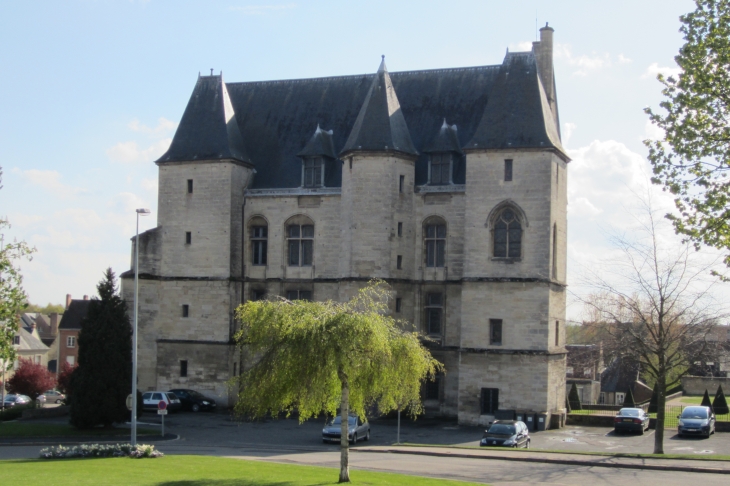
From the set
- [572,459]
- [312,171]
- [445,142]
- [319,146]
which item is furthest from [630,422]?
[319,146]

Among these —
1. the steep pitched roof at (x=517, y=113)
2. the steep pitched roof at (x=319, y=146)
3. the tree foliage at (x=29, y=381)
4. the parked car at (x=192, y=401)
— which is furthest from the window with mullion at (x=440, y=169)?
the tree foliage at (x=29, y=381)

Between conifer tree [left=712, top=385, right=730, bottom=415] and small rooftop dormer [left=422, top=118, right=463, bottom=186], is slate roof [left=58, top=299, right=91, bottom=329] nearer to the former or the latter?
small rooftop dormer [left=422, top=118, right=463, bottom=186]

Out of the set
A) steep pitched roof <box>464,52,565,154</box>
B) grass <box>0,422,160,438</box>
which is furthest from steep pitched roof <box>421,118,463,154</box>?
grass <box>0,422,160,438</box>

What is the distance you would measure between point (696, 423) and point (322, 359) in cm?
2149

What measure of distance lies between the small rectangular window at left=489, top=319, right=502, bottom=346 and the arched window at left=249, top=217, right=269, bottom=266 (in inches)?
507

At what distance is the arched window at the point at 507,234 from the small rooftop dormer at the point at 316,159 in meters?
9.74

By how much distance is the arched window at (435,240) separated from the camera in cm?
4306

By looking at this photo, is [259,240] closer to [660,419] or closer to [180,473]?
[660,419]

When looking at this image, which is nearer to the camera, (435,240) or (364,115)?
(364,115)

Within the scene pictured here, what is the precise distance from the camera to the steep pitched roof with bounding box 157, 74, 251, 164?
4575 cm

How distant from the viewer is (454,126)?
4406cm

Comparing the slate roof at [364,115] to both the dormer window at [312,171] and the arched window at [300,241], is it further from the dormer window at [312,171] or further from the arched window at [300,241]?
the arched window at [300,241]

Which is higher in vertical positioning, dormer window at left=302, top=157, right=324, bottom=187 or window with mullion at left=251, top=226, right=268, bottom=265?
dormer window at left=302, top=157, right=324, bottom=187

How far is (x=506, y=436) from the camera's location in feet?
107
